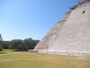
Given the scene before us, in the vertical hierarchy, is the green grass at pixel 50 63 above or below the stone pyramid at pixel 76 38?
below

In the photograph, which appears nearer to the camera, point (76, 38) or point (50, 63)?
point (50, 63)

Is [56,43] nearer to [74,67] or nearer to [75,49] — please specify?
[75,49]

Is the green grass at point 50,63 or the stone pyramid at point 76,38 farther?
the stone pyramid at point 76,38

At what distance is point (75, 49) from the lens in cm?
1567

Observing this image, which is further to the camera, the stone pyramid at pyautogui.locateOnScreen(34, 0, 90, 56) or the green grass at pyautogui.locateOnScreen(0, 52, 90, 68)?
the stone pyramid at pyautogui.locateOnScreen(34, 0, 90, 56)

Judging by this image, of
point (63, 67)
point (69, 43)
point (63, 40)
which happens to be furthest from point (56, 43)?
point (63, 67)

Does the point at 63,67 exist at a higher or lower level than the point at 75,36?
lower

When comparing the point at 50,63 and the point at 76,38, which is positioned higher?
the point at 76,38

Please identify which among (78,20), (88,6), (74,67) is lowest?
(74,67)

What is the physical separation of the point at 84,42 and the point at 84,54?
2403 mm

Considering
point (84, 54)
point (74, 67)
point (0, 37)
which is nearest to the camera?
point (74, 67)

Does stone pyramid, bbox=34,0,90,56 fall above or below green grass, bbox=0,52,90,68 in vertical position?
above

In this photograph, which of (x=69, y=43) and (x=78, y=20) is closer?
(x=69, y=43)

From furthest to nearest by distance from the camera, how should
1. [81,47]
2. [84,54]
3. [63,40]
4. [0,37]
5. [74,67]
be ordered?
[0,37], [63,40], [81,47], [84,54], [74,67]
